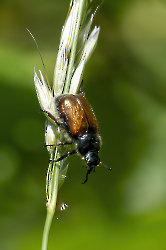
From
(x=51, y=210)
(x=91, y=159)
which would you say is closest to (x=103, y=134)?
(x=91, y=159)

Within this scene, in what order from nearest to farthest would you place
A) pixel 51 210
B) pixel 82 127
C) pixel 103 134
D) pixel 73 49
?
pixel 51 210, pixel 73 49, pixel 82 127, pixel 103 134

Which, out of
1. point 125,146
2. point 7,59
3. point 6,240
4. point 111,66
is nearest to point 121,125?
point 125,146

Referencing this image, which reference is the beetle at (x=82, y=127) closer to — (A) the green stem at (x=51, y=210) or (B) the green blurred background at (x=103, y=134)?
(A) the green stem at (x=51, y=210)

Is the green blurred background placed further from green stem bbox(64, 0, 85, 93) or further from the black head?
green stem bbox(64, 0, 85, 93)

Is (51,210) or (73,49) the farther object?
(73,49)

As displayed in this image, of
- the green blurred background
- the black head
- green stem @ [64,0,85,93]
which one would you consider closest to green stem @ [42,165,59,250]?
green stem @ [64,0,85,93]

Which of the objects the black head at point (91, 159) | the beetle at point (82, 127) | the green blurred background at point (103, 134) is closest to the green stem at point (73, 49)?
the beetle at point (82, 127)

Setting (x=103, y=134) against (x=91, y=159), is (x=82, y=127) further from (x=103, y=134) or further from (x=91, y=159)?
(x=103, y=134)

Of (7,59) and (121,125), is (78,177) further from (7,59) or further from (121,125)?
(7,59)
